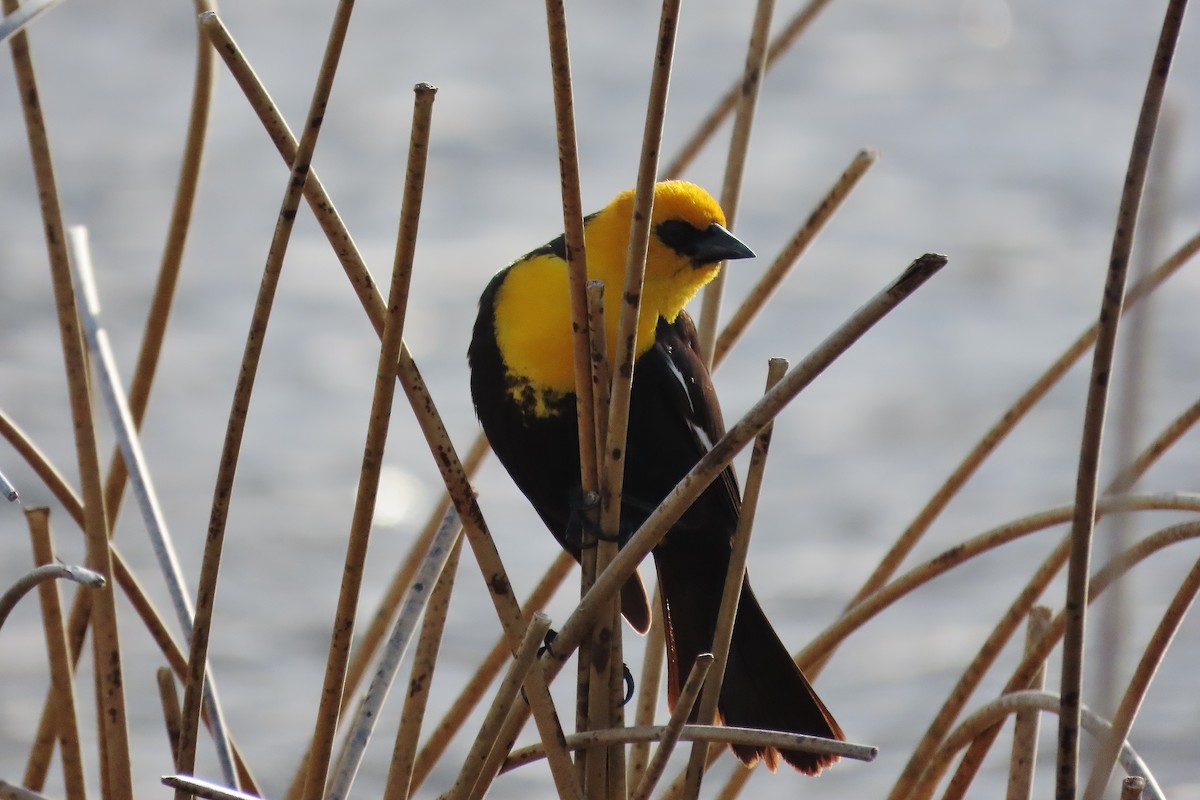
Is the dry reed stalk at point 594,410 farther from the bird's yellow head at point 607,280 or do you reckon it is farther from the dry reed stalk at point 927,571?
the bird's yellow head at point 607,280

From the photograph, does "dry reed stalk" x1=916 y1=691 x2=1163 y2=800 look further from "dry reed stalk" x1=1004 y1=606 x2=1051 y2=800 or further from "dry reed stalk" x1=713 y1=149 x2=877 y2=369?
"dry reed stalk" x1=713 y1=149 x2=877 y2=369

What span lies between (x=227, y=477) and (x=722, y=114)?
2.77ft

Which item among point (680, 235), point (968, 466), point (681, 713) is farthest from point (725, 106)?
point (681, 713)

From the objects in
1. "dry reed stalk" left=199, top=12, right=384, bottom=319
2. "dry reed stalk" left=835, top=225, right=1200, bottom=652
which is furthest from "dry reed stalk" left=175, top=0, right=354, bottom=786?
"dry reed stalk" left=835, top=225, right=1200, bottom=652

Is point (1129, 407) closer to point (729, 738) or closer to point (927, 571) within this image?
point (729, 738)

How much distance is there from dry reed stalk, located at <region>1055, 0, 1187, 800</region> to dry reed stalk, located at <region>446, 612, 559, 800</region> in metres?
0.31

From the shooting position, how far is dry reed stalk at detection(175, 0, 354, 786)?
3.08 ft

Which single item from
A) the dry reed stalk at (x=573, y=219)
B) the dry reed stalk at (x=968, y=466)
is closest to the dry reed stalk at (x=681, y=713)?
the dry reed stalk at (x=573, y=219)

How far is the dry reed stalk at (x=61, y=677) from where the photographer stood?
1.25 meters

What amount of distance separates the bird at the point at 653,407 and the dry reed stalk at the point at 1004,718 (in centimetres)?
27

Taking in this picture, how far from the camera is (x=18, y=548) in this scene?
304cm

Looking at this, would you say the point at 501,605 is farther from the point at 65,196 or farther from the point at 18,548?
the point at 65,196

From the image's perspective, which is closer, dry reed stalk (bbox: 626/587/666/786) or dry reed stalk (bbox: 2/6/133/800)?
dry reed stalk (bbox: 2/6/133/800)

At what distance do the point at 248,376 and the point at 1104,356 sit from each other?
1.80 ft
